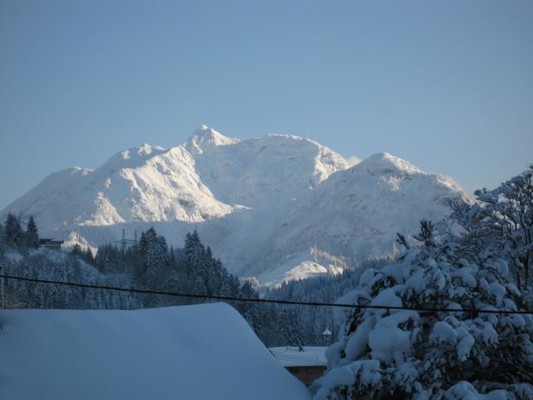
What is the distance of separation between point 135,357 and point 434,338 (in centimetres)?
557

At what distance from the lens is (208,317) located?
1612 cm

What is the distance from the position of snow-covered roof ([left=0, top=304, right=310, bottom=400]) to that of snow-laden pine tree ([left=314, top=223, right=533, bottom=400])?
1.58 m

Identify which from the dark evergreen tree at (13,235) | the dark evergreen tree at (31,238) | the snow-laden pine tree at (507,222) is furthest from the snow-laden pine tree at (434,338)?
the dark evergreen tree at (31,238)

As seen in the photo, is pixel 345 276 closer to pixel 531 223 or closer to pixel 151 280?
pixel 151 280

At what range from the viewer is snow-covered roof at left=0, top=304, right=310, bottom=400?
40.4 ft

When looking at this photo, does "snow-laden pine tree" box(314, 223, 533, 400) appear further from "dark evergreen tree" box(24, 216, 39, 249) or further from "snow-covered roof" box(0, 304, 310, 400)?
"dark evergreen tree" box(24, 216, 39, 249)

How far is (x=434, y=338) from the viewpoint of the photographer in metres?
13.4

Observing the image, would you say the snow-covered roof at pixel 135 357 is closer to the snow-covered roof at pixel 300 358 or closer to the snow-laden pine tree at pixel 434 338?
the snow-laden pine tree at pixel 434 338

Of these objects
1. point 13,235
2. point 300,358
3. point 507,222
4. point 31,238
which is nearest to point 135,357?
point 507,222

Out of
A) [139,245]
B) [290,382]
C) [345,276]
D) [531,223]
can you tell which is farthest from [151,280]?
[290,382]

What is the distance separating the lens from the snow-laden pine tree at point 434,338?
1333 cm

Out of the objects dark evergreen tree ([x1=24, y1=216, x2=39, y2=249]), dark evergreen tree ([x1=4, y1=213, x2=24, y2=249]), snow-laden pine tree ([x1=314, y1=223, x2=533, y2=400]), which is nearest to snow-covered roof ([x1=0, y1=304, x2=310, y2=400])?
snow-laden pine tree ([x1=314, y1=223, x2=533, y2=400])

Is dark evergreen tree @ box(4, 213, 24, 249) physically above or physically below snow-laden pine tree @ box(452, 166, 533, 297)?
above

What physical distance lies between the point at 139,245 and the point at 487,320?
95.5m
